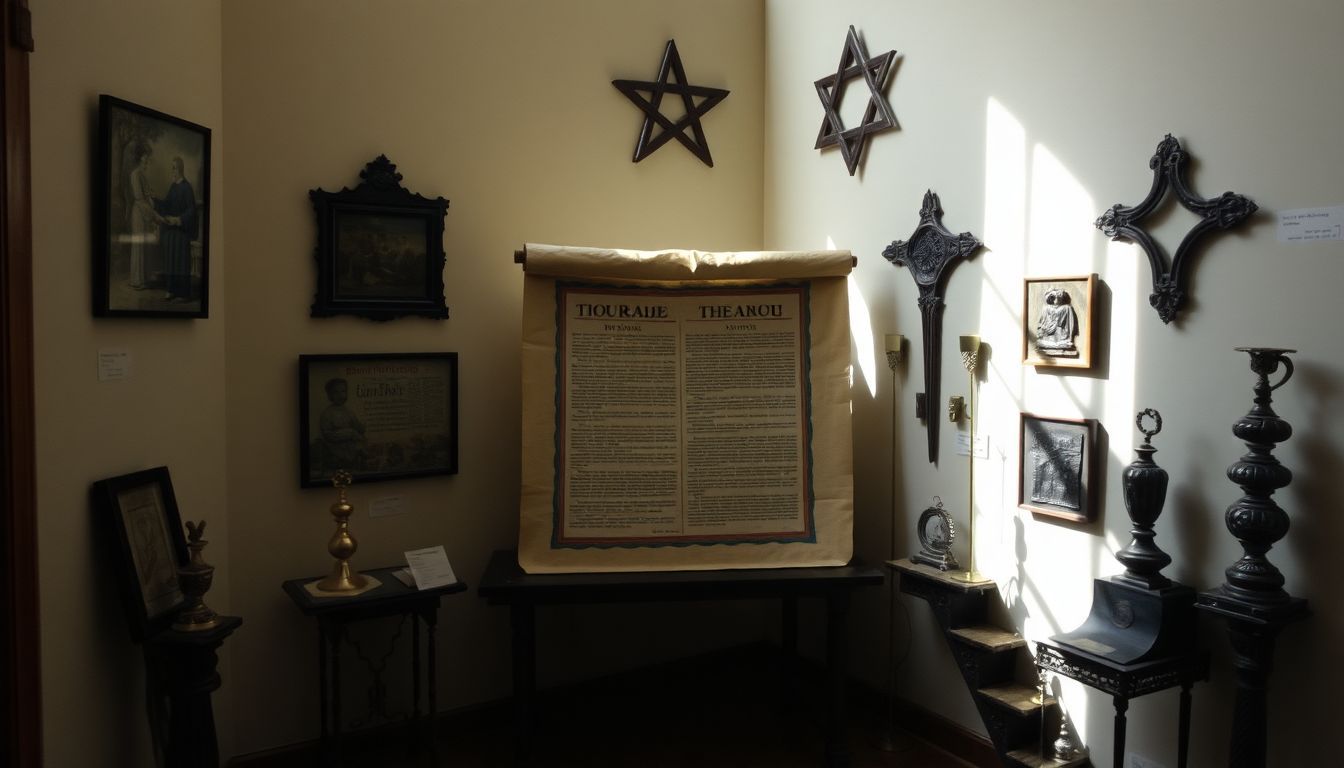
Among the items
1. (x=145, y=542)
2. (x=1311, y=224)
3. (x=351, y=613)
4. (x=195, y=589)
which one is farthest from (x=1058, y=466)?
(x=145, y=542)

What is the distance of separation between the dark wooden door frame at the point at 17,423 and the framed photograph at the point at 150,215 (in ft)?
0.87

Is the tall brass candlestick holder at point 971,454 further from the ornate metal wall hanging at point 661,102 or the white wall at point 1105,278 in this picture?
the ornate metal wall hanging at point 661,102

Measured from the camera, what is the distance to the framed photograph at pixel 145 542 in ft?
8.00

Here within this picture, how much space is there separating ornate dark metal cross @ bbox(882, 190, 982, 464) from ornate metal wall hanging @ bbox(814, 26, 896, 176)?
1.39ft

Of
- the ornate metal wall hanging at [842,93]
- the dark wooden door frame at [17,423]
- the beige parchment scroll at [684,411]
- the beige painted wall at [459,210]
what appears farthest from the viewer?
the ornate metal wall hanging at [842,93]

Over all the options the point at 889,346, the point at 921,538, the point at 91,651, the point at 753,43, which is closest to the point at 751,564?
the point at 921,538

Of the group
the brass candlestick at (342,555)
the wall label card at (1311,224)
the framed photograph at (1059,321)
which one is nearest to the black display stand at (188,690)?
the brass candlestick at (342,555)

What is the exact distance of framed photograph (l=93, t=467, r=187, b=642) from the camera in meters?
2.44

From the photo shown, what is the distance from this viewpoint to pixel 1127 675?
92.7 inches

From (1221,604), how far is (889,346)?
58.5 inches

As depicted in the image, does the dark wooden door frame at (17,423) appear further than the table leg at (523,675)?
No

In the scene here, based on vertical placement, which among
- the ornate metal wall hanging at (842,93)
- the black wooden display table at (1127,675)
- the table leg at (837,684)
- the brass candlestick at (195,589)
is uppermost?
the ornate metal wall hanging at (842,93)

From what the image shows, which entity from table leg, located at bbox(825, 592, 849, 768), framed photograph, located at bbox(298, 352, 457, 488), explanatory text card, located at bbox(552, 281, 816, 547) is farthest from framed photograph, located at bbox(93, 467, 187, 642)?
table leg, located at bbox(825, 592, 849, 768)

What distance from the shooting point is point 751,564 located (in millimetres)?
3254
